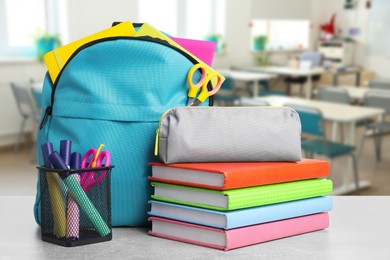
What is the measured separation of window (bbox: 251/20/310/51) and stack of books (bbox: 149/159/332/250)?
8050 millimetres

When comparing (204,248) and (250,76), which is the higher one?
(204,248)

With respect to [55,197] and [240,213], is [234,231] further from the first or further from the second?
[55,197]

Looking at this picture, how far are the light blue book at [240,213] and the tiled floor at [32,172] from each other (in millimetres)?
3491

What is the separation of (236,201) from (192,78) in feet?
0.79

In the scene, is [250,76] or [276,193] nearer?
[276,193]

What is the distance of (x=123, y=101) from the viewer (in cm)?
97

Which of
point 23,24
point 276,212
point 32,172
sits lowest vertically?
point 32,172

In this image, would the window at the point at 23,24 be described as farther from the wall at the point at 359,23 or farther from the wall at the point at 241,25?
the wall at the point at 359,23

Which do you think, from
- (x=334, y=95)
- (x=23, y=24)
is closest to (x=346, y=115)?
(x=334, y=95)

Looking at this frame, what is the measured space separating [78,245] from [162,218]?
0.14 meters

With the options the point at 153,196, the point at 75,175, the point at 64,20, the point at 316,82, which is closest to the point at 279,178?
the point at 153,196

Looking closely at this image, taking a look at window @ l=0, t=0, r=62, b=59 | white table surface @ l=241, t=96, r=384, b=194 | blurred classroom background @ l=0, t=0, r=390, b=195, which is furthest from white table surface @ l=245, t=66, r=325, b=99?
window @ l=0, t=0, r=62, b=59

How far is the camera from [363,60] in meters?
9.80

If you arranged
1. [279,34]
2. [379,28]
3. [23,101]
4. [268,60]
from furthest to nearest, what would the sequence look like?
[279,34], [379,28], [268,60], [23,101]
